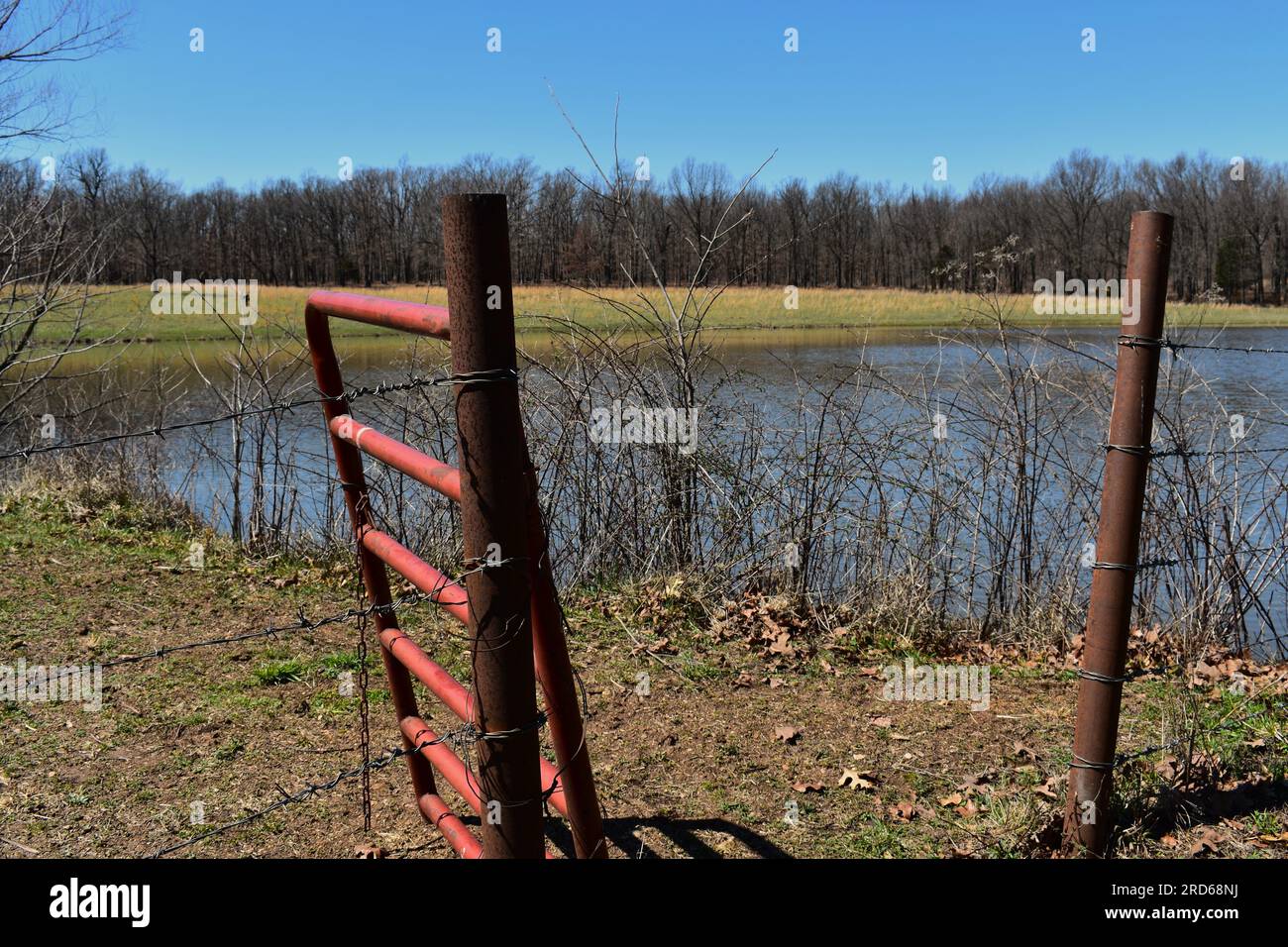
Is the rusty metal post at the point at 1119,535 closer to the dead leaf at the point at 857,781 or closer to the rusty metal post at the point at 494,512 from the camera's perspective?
the dead leaf at the point at 857,781

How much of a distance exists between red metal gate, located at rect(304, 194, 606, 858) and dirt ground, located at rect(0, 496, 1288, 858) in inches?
45.8

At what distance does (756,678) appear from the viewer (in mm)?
5367

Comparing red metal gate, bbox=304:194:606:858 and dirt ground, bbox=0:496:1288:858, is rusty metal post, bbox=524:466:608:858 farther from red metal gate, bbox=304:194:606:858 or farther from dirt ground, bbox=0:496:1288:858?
dirt ground, bbox=0:496:1288:858

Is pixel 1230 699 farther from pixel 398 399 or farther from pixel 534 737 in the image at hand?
pixel 398 399

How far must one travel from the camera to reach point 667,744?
4.51 metres

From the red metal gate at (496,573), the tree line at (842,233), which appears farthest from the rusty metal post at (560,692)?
the tree line at (842,233)

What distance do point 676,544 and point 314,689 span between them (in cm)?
Result: 273

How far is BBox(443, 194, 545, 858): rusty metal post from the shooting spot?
7.25ft

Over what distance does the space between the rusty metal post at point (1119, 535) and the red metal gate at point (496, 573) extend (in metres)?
1.61

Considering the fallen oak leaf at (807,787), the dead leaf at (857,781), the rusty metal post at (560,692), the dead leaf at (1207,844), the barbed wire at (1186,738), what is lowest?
the fallen oak leaf at (807,787)

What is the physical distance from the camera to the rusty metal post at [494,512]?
2.21 metres

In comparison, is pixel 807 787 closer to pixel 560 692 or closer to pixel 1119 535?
pixel 1119 535

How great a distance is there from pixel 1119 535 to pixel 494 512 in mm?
1991
